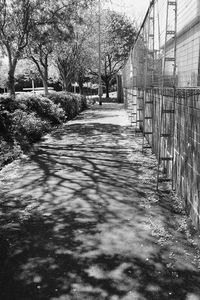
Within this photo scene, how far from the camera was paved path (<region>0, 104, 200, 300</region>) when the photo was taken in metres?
3.73

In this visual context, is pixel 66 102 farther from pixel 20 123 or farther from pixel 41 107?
pixel 20 123

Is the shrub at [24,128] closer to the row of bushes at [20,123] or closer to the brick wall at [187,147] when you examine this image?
the row of bushes at [20,123]

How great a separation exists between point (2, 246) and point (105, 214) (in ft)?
5.57

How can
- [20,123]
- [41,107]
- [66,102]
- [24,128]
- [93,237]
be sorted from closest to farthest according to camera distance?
[93,237] < [20,123] < [24,128] < [41,107] < [66,102]

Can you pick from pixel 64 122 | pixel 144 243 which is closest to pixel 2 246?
pixel 144 243

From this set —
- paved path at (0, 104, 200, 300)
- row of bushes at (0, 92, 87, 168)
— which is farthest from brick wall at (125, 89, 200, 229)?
row of bushes at (0, 92, 87, 168)

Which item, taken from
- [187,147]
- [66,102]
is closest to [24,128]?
[187,147]

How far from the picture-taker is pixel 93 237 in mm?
4879

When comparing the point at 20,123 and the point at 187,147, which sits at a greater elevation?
the point at 187,147

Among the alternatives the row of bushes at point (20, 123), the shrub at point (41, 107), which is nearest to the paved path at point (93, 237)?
the row of bushes at point (20, 123)

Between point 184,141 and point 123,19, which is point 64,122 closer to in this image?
point 184,141

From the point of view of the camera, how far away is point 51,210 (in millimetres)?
5938

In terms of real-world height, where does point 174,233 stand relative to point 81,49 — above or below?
below

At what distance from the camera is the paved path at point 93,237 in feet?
12.2
